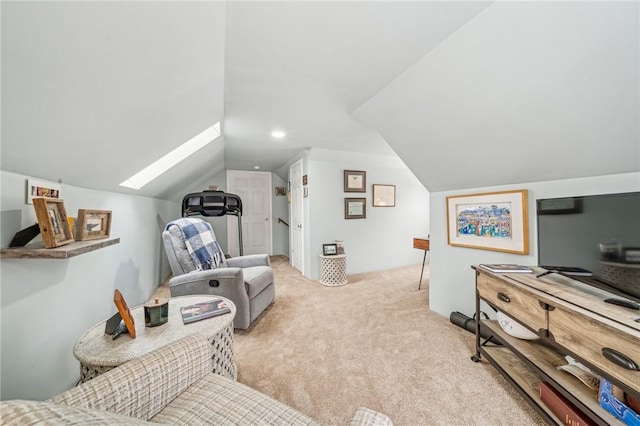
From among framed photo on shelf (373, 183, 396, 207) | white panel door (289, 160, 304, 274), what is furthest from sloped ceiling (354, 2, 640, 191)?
white panel door (289, 160, 304, 274)

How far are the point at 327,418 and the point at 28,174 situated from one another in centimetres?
199

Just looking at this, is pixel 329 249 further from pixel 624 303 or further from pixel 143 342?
pixel 624 303

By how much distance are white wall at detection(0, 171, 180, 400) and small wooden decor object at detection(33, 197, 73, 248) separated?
0.12 metres

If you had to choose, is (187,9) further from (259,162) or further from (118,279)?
(259,162)

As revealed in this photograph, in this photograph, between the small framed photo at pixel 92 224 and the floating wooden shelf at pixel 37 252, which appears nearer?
the floating wooden shelf at pixel 37 252

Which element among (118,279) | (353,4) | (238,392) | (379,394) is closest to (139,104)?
(353,4)

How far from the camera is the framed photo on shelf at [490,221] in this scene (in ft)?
5.78

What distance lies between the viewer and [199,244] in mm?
2410

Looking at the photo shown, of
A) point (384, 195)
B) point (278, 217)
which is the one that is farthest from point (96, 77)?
point (278, 217)

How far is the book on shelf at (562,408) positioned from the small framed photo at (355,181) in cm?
302

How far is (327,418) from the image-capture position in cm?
124

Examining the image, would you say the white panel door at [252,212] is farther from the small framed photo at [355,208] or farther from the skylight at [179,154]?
the skylight at [179,154]

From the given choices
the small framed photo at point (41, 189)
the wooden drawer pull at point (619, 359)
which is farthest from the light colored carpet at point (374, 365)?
the small framed photo at point (41, 189)

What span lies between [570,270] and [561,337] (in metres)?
0.46
